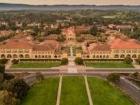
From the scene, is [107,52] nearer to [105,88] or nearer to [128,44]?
[128,44]

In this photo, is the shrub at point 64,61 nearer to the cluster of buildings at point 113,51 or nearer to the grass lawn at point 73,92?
the cluster of buildings at point 113,51

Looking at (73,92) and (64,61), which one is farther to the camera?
(64,61)

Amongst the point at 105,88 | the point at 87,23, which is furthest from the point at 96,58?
the point at 87,23

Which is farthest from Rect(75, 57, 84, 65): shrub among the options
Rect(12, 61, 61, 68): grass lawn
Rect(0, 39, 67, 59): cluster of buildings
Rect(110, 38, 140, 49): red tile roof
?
Rect(110, 38, 140, 49): red tile roof

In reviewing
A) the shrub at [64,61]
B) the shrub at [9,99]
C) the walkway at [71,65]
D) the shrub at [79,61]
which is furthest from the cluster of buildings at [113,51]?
the shrub at [9,99]

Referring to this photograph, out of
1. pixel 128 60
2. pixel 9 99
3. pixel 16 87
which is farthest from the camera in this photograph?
pixel 128 60

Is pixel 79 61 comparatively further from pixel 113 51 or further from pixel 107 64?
pixel 113 51

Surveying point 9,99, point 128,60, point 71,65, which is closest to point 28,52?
point 71,65
